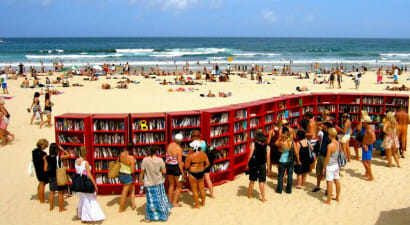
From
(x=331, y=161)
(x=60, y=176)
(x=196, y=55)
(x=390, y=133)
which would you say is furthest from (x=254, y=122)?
(x=196, y=55)

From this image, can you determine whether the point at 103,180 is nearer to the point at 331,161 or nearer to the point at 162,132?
the point at 162,132

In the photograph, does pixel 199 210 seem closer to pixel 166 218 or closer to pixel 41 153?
pixel 166 218

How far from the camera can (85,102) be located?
20.3 metres

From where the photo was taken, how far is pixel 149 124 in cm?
830

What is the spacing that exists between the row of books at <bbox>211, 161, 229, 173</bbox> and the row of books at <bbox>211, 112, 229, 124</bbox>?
1122mm

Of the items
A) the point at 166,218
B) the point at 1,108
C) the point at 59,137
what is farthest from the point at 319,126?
the point at 1,108

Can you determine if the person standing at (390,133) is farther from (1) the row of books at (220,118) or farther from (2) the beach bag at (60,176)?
(2) the beach bag at (60,176)

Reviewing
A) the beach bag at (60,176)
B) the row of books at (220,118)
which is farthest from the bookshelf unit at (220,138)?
the beach bag at (60,176)

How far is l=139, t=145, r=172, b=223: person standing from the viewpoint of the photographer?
7055 millimetres

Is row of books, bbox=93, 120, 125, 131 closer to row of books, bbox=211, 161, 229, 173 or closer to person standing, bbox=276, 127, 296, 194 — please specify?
row of books, bbox=211, 161, 229, 173

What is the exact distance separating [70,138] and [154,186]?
103 inches

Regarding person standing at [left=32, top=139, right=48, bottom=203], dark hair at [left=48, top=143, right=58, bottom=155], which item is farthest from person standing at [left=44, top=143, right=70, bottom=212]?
person standing at [left=32, top=139, right=48, bottom=203]

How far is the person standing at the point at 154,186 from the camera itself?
7055 millimetres

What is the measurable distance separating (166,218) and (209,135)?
237 cm
